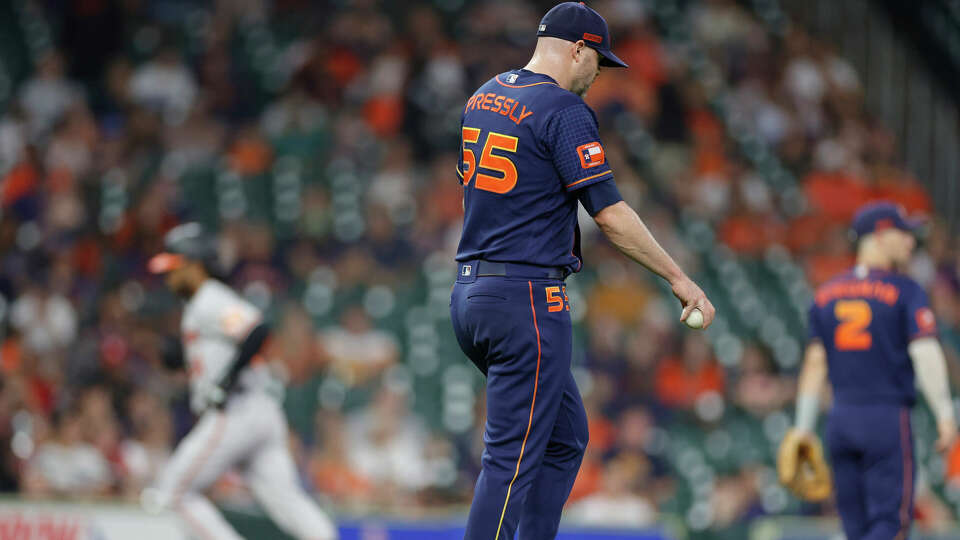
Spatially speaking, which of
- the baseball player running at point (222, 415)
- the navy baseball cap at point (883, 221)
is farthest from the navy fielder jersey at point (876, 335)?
the baseball player running at point (222, 415)

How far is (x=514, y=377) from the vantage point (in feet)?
15.6

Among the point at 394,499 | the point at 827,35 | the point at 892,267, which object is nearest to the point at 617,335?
the point at 394,499

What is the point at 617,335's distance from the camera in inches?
484

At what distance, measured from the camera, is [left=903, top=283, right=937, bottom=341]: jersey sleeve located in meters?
6.78

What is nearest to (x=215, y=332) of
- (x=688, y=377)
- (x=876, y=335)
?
(x=876, y=335)

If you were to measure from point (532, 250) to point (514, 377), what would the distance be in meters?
0.46

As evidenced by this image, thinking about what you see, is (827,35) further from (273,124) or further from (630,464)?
(630,464)

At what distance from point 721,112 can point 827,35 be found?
2.80m

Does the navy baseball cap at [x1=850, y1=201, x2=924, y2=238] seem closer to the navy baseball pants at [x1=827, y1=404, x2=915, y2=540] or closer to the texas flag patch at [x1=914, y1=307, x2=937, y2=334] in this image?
the texas flag patch at [x1=914, y1=307, x2=937, y2=334]

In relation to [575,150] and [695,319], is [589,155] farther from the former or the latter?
[695,319]

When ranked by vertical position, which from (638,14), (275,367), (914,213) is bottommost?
(275,367)

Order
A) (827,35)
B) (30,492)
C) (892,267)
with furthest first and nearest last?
(827,35)
(30,492)
(892,267)

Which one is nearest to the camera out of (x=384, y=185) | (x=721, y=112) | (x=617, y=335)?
(x=617, y=335)

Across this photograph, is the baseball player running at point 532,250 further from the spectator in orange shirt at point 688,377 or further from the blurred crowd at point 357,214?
the spectator in orange shirt at point 688,377
